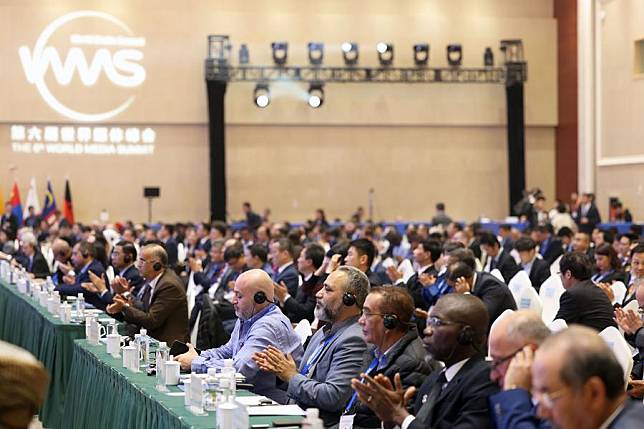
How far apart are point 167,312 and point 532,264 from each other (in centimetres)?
481

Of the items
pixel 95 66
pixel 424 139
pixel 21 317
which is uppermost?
pixel 95 66

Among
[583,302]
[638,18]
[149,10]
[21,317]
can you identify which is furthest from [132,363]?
[149,10]

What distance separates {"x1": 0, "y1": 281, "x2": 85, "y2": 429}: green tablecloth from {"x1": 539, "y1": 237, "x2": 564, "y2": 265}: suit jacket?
6.47 meters

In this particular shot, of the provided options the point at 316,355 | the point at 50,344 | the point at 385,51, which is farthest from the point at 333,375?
the point at 385,51

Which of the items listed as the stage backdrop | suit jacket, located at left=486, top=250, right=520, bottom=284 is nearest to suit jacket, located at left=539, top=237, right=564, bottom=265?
suit jacket, located at left=486, top=250, right=520, bottom=284

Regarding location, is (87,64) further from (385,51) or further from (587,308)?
(587,308)

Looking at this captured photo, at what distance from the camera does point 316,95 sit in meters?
25.2

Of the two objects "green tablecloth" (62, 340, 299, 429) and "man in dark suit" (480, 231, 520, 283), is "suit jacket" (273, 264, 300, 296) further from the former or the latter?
"green tablecloth" (62, 340, 299, 429)

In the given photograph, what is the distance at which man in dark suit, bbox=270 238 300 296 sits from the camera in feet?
32.1

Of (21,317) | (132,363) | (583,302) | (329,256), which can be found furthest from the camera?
(21,317)

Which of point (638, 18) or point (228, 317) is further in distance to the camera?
point (638, 18)

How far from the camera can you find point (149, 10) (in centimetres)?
2536

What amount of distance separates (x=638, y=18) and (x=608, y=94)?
2.00m

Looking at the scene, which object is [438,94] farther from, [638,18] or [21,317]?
[21,317]
